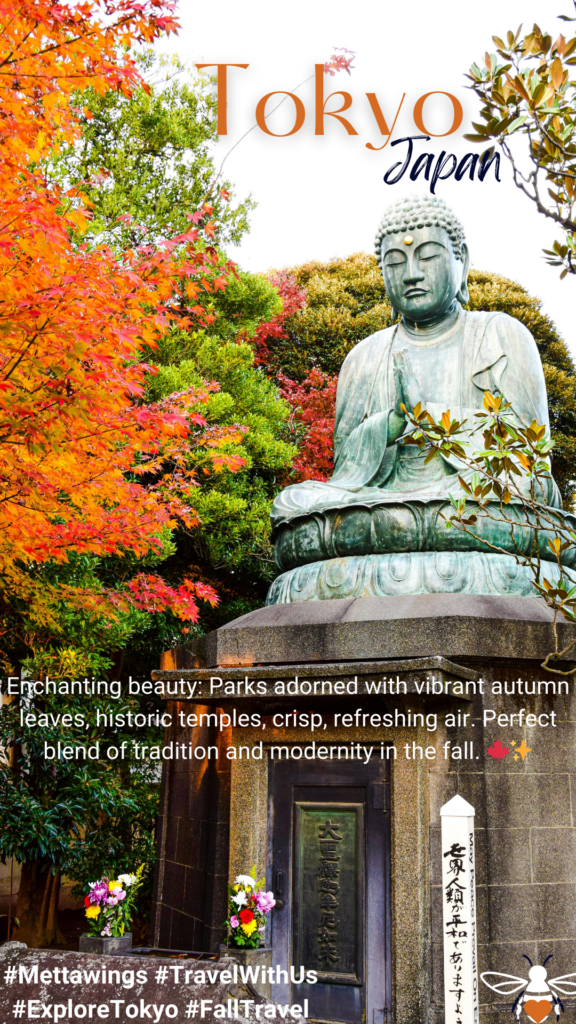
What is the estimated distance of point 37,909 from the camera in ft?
28.6

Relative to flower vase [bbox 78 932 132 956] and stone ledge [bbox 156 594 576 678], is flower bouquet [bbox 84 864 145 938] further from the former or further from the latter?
stone ledge [bbox 156 594 576 678]

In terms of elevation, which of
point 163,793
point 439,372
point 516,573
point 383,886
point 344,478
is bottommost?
point 383,886

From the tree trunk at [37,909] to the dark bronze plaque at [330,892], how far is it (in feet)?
14.1

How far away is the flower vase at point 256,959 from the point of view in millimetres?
4707

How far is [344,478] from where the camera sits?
690 centimetres

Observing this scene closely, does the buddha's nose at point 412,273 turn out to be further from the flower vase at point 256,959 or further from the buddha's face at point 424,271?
the flower vase at point 256,959

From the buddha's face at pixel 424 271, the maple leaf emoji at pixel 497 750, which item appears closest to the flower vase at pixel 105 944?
the maple leaf emoji at pixel 497 750

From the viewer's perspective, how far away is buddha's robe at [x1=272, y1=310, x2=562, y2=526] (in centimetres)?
646

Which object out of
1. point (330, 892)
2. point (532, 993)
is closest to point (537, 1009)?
point (532, 993)

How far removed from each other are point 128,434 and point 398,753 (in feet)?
11.2

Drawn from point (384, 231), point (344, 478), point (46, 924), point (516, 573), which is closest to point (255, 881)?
point (516, 573)

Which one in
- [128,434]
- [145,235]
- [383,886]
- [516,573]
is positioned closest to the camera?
[383,886]

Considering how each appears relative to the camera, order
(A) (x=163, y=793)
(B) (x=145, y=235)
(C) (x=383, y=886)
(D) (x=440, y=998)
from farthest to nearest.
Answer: (B) (x=145, y=235), (A) (x=163, y=793), (C) (x=383, y=886), (D) (x=440, y=998)

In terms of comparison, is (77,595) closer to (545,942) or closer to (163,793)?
(163,793)
